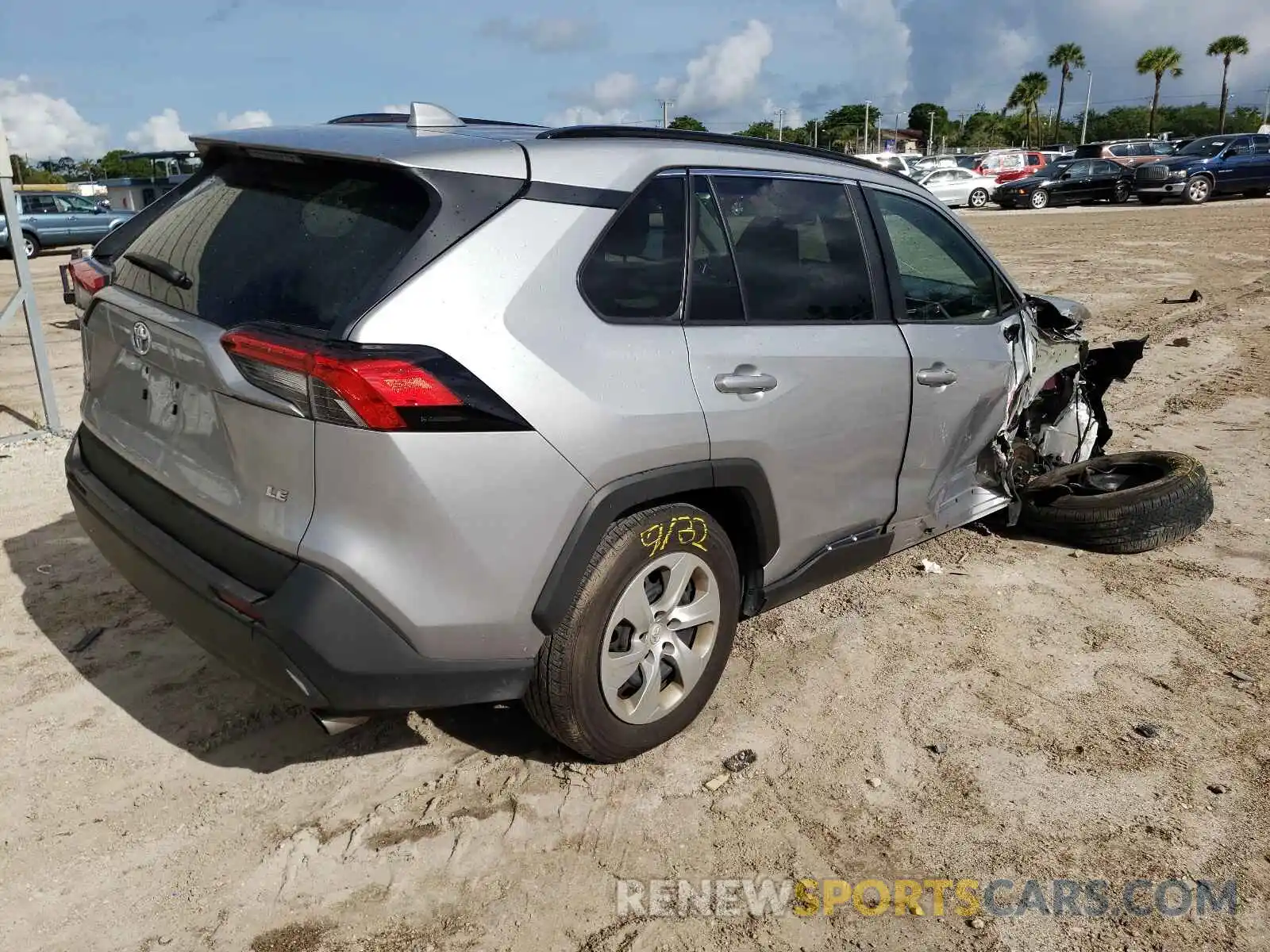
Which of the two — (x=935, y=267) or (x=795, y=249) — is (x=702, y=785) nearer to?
(x=795, y=249)

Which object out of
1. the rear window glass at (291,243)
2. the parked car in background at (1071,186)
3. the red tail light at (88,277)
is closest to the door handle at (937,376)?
the rear window glass at (291,243)

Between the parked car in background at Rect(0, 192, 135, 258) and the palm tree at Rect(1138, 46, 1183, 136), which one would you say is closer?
the parked car in background at Rect(0, 192, 135, 258)

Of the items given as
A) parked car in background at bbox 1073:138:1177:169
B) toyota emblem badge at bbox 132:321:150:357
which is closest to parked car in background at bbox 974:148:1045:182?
parked car in background at bbox 1073:138:1177:169

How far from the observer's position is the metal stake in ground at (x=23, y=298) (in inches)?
239

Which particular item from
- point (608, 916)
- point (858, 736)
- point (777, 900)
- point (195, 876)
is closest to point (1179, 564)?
point (858, 736)

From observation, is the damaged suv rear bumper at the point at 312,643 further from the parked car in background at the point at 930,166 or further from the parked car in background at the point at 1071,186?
the parked car in background at the point at 1071,186

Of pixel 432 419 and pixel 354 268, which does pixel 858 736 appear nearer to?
pixel 432 419

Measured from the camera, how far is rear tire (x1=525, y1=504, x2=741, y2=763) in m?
2.73

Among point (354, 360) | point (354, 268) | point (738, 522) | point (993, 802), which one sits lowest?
point (993, 802)

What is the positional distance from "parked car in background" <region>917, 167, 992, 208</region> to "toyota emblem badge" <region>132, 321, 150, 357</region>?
3023cm

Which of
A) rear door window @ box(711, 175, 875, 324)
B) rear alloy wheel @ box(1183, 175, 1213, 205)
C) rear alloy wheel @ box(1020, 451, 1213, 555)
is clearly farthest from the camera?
rear alloy wheel @ box(1183, 175, 1213, 205)

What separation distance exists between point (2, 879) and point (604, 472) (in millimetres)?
1920

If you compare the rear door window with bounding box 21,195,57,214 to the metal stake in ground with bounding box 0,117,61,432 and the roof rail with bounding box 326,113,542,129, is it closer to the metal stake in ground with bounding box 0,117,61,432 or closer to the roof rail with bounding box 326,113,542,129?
the metal stake in ground with bounding box 0,117,61,432

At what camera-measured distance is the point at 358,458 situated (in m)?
2.33
